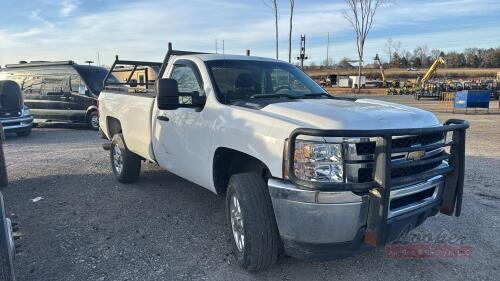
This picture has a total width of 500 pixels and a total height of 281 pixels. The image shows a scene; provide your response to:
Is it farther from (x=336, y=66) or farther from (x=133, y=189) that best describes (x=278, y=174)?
(x=336, y=66)

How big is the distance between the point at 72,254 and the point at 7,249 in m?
1.50

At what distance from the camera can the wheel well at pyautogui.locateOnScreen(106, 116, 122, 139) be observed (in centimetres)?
634

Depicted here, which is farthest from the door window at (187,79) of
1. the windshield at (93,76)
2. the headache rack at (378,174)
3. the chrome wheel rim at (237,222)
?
the windshield at (93,76)

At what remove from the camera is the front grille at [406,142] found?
280cm

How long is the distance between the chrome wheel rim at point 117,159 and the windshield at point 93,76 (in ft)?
22.7

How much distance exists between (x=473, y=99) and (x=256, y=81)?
1796 centimetres

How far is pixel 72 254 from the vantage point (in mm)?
3779

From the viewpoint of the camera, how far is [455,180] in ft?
11.0

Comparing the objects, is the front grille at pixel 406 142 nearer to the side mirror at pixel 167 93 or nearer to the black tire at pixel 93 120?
the side mirror at pixel 167 93

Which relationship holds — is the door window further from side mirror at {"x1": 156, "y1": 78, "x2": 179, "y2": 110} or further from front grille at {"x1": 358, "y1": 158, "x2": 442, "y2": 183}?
front grille at {"x1": 358, "y1": 158, "x2": 442, "y2": 183}

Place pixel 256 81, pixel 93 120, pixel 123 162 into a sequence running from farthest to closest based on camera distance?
pixel 93 120, pixel 123 162, pixel 256 81

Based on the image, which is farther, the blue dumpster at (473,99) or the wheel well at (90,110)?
the blue dumpster at (473,99)

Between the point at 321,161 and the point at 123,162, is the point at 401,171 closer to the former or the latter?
the point at 321,161

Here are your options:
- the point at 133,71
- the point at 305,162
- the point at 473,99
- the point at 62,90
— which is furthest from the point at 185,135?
the point at 473,99
